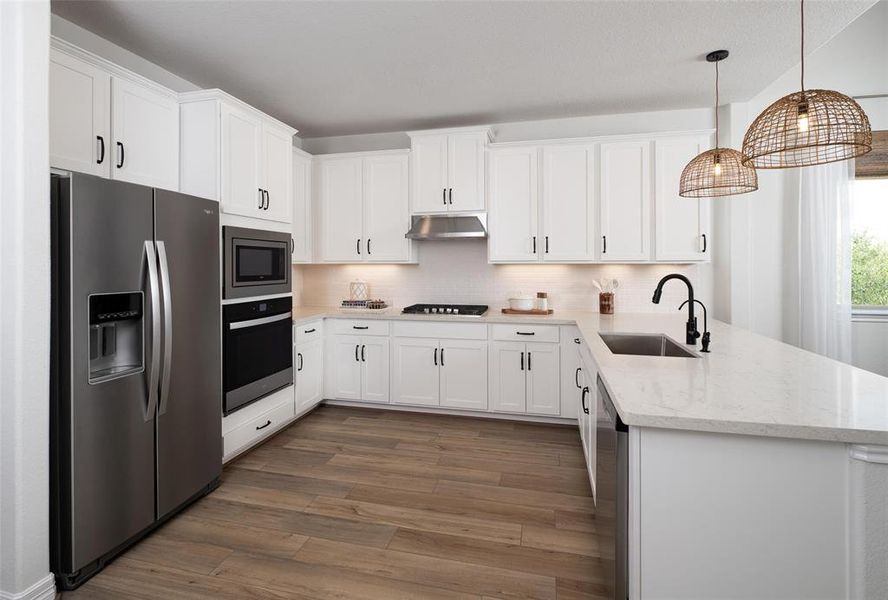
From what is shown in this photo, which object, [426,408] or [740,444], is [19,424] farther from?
[426,408]

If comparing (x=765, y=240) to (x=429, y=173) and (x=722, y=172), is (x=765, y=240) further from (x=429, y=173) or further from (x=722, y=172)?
(x=429, y=173)

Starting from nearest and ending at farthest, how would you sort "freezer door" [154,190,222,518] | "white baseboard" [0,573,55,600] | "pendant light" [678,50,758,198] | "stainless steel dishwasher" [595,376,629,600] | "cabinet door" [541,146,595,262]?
"stainless steel dishwasher" [595,376,629,600], "white baseboard" [0,573,55,600], "freezer door" [154,190,222,518], "pendant light" [678,50,758,198], "cabinet door" [541,146,595,262]

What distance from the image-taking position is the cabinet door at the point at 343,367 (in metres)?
A: 4.24

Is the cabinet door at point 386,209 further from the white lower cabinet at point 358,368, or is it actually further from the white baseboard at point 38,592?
the white baseboard at point 38,592

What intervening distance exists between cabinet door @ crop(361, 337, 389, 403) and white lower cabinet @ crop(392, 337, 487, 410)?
8 cm

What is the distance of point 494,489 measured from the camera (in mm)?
2748

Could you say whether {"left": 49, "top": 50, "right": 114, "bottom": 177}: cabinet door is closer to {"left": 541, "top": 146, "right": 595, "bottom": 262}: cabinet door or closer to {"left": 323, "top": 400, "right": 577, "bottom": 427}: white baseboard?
{"left": 323, "top": 400, "right": 577, "bottom": 427}: white baseboard

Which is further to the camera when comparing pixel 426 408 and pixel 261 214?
pixel 426 408

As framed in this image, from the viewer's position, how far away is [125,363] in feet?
7.02

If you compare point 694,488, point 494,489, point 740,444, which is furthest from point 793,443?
point 494,489

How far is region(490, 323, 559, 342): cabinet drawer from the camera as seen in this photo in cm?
379

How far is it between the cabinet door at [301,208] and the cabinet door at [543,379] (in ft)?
7.90

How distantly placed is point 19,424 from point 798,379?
3.05 metres

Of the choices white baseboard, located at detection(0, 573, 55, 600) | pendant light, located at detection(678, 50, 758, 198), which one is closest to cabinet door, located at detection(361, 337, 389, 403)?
white baseboard, located at detection(0, 573, 55, 600)
